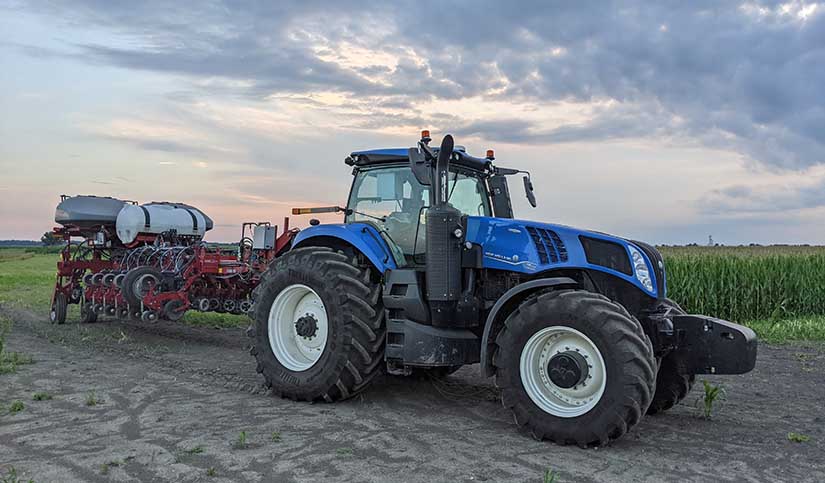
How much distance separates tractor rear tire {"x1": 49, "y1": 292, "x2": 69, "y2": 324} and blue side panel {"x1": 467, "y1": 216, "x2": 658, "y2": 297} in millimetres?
10260

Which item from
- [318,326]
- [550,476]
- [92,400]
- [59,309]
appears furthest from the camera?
[59,309]

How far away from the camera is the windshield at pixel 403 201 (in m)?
7.34

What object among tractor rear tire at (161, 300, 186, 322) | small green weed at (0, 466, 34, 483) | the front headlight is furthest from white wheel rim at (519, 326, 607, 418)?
tractor rear tire at (161, 300, 186, 322)

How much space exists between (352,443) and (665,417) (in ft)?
9.84

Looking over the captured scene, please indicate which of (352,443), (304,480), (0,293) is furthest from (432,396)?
(0,293)

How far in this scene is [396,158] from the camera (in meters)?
7.64

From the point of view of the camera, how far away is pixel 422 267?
23.5ft

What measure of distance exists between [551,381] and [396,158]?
2977mm

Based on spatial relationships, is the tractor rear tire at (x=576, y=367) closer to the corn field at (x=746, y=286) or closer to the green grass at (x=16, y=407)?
the green grass at (x=16, y=407)

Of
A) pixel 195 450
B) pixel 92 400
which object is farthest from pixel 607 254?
pixel 92 400

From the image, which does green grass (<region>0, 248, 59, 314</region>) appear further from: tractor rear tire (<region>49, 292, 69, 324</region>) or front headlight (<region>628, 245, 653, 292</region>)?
front headlight (<region>628, 245, 653, 292</region>)

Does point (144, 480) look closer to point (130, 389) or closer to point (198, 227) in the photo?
point (130, 389)

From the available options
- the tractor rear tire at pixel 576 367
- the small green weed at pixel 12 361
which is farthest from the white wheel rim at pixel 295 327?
the small green weed at pixel 12 361

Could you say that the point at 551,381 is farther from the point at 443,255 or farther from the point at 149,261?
the point at 149,261
